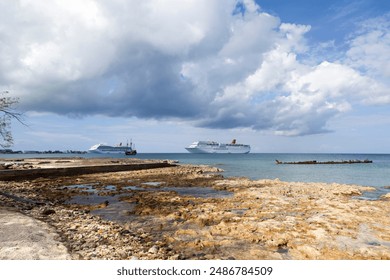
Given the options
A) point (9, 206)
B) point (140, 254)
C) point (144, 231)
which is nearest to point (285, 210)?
point (144, 231)

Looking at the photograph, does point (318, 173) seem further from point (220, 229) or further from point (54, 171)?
point (220, 229)

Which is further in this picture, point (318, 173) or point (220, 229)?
point (318, 173)

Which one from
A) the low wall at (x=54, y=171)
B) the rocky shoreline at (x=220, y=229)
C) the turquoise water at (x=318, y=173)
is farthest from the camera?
the turquoise water at (x=318, y=173)

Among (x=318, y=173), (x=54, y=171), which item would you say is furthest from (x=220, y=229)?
(x=318, y=173)

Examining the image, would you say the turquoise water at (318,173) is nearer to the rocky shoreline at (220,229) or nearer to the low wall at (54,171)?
the low wall at (54,171)

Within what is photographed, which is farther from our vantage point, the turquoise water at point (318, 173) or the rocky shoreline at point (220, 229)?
the turquoise water at point (318, 173)

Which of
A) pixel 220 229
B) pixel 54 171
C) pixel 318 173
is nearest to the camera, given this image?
pixel 220 229

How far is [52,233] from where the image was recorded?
8656mm

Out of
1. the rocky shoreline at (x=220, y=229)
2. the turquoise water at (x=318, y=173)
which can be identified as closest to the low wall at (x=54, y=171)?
the rocky shoreline at (x=220, y=229)

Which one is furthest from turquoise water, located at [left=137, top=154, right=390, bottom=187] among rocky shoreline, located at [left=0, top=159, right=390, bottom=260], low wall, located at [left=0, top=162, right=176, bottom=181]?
rocky shoreline, located at [left=0, top=159, right=390, bottom=260]

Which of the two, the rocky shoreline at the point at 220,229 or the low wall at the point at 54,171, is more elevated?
the low wall at the point at 54,171
